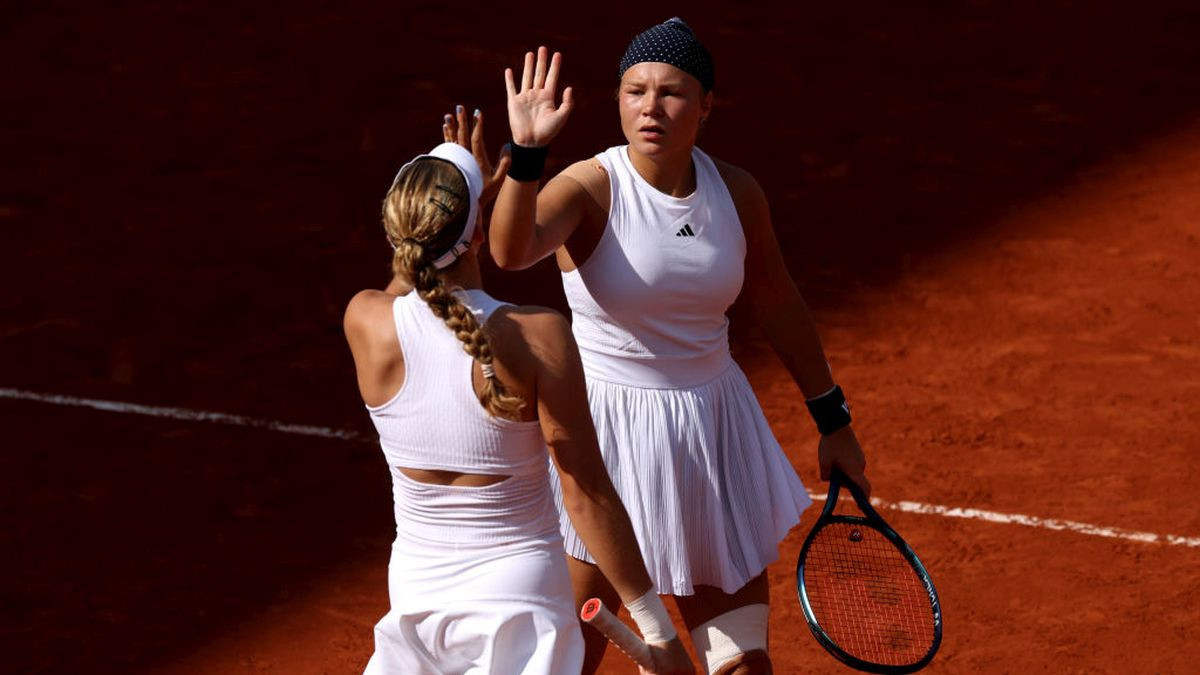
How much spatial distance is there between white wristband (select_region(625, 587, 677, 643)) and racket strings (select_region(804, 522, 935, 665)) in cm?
156

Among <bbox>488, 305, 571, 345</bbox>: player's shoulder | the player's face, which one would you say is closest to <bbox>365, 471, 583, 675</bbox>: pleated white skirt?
<bbox>488, 305, 571, 345</bbox>: player's shoulder

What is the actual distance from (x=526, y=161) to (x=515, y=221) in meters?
0.16

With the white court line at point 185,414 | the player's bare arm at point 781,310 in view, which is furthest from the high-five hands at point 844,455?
the white court line at point 185,414

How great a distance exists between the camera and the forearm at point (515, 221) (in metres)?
4.40

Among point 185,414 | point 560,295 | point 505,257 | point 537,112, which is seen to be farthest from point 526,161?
point 560,295

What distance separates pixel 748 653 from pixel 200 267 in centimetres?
574

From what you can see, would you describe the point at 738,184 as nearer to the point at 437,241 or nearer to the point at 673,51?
the point at 673,51

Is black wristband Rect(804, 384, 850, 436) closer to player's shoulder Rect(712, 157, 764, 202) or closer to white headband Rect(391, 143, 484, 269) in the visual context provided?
player's shoulder Rect(712, 157, 764, 202)

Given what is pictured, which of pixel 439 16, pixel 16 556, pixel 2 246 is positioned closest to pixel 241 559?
pixel 16 556

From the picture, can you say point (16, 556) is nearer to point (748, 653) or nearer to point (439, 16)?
point (748, 653)

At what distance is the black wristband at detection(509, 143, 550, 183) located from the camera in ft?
14.3

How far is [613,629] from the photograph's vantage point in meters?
3.76

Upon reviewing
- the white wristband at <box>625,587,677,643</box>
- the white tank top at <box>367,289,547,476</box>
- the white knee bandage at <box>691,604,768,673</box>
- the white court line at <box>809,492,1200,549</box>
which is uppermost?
the white tank top at <box>367,289,547,476</box>

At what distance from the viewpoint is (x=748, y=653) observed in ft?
16.3
